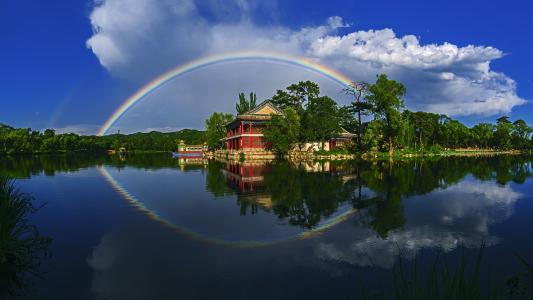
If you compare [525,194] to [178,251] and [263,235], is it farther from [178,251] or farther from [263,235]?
[178,251]

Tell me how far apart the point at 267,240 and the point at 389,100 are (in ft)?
159

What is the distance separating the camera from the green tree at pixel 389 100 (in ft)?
169

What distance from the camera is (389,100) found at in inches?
2019

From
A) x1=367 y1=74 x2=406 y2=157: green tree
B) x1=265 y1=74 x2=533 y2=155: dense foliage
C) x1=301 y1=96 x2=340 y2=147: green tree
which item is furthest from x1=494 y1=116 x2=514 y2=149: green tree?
x1=301 y1=96 x2=340 y2=147: green tree

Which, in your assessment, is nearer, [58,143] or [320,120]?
[320,120]

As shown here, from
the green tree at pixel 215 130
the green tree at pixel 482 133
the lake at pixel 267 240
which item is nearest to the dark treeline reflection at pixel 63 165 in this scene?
the lake at pixel 267 240

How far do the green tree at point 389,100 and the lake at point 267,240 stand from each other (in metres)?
37.7

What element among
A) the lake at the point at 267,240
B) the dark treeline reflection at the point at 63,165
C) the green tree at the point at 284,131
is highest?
the green tree at the point at 284,131

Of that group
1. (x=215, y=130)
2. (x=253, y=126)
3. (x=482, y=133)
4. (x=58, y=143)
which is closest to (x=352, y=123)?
(x=253, y=126)

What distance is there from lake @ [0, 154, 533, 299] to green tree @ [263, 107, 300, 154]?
109 ft

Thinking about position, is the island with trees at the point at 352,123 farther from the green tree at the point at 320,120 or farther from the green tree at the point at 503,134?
the green tree at the point at 503,134

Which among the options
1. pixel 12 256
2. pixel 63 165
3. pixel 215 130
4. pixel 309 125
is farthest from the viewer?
pixel 215 130

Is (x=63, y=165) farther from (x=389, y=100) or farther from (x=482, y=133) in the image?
(x=482, y=133)

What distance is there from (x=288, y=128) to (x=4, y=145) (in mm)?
69904
